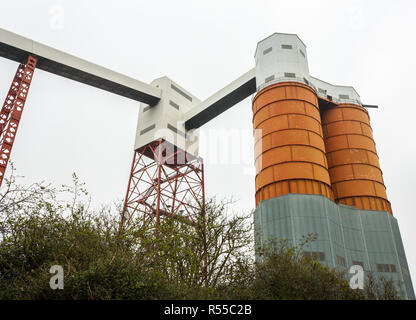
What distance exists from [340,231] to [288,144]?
23.2ft

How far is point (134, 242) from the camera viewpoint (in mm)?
13508

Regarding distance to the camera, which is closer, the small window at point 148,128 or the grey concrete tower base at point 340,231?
the grey concrete tower base at point 340,231

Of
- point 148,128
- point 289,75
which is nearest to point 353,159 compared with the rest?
point 289,75

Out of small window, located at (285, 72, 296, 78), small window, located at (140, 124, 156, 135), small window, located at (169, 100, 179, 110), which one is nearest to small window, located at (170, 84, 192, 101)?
small window, located at (169, 100, 179, 110)

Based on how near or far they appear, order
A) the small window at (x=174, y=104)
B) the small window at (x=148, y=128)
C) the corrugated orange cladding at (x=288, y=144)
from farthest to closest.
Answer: the small window at (x=174, y=104) < the small window at (x=148, y=128) < the corrugated orange cladding at (x=288, y=144)

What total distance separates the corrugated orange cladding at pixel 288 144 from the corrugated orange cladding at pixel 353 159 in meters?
2.82

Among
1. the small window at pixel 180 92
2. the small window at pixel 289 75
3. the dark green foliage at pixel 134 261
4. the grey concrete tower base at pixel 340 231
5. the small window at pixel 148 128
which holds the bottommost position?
the dark green foliage at pixel 134 261

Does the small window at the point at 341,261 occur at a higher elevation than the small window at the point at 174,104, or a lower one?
lower

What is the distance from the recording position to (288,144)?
963 inches

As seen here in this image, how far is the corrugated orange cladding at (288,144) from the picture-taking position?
23.5 meters

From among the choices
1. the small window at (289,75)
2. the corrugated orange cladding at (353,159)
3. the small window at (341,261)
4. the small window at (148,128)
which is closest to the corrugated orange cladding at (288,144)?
the small window at (289,75)

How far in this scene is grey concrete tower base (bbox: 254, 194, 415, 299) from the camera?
21562 mm

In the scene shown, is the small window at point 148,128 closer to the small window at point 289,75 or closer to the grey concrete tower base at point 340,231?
the small window at point 289,75
